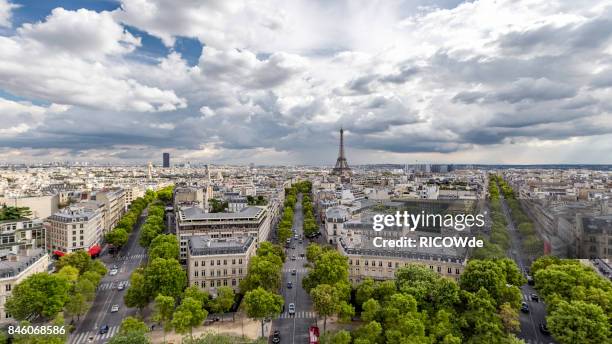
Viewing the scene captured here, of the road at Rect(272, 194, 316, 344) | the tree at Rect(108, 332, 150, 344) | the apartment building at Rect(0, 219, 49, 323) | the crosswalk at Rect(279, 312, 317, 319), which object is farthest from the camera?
the crosswalk at Rect(279, 312, 317, 319)

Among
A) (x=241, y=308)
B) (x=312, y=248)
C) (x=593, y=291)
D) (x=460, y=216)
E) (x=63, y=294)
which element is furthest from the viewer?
(x=460, y=216)

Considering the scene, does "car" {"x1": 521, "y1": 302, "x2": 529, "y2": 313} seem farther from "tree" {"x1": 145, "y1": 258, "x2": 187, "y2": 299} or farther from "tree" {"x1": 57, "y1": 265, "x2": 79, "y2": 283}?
"tree" {"x1": 57, "y1": 265, "x2": 79, "y2": 283}

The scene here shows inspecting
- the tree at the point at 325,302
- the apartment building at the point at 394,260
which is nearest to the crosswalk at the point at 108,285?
the tree at the point at 325,302

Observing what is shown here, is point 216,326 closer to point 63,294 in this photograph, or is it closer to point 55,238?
point 63,294

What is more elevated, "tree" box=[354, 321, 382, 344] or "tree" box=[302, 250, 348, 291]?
"tree" box=[302, 250, 348, 291]

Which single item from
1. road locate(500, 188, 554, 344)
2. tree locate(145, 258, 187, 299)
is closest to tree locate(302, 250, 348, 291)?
tree locate(145, 258, 187, 299)

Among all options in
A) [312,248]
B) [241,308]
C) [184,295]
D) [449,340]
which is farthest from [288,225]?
[449,340]

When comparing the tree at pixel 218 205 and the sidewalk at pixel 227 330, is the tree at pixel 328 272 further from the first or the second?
the tree at pixel 218 205
